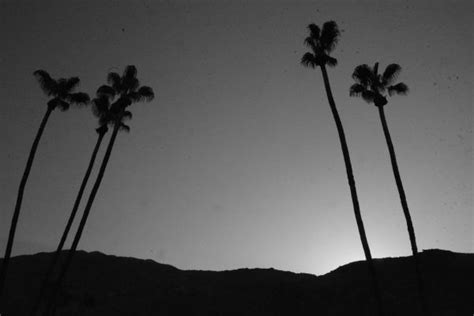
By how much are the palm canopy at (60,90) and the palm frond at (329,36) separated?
16.6 m

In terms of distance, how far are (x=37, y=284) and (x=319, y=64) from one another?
36698 mm

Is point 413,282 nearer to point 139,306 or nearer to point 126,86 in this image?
point 139,306

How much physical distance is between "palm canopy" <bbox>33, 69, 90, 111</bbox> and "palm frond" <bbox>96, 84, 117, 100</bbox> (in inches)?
40.6

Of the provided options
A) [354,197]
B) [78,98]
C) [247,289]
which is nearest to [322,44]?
[354,197]

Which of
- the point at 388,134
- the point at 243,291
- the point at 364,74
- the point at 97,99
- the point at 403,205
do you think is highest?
the point at 364,74

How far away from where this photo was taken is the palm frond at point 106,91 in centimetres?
2867

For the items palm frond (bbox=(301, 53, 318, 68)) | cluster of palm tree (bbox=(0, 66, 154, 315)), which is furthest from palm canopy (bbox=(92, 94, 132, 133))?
palm frond (bbox=(301, 53, 318, 68))

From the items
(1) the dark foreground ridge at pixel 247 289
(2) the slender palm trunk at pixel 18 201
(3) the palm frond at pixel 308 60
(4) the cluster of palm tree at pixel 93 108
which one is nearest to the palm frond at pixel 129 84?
(4) the cluster of palm tree at pixel 93 108

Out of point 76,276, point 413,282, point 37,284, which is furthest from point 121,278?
point 413,282

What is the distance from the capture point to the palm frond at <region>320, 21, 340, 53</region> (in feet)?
82.4

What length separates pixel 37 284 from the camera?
42.1 metres

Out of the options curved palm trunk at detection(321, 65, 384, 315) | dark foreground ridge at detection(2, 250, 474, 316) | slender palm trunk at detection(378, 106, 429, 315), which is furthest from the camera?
dark foreground ridge at detection(2, 250, 474, 316)

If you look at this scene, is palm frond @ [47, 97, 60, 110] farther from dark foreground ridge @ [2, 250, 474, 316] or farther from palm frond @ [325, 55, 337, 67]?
dark foreground ridge @ [2, 250, 474, 316]

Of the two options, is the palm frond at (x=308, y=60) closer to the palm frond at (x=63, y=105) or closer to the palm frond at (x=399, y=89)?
the palm frond at (x=399, y=89)
